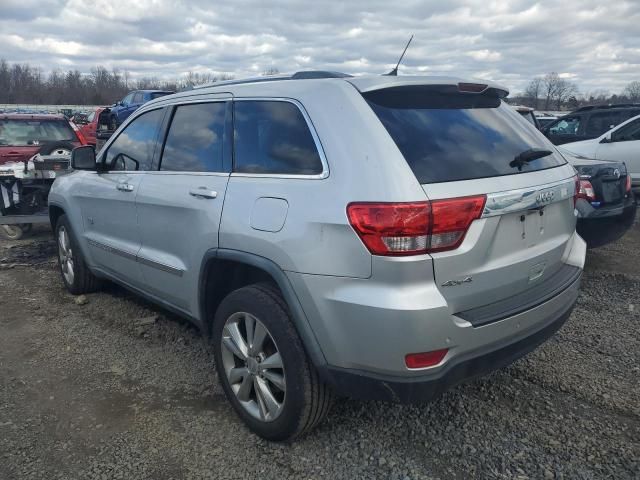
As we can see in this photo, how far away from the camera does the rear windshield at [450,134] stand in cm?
241

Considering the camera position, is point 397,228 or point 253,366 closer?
point 397,228

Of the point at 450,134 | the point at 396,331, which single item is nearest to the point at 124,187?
the point at 450,134

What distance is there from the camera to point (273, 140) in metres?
2.82

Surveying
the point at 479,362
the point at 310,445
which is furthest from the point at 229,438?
the point at 479,362

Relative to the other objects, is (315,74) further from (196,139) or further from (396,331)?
(396,331)

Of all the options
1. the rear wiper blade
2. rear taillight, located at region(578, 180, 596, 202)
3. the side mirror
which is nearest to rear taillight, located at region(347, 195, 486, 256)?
the rear wiper blade

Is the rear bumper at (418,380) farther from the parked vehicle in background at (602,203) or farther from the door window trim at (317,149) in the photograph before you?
the parked vehicle in background at (602,203)

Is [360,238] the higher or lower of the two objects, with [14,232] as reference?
higher

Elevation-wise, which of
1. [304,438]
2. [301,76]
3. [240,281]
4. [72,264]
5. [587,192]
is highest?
[301,76]

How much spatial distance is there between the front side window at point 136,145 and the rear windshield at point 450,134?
1906 millimetres

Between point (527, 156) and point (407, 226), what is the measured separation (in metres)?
1.01

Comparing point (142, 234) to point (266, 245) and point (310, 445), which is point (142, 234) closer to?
point (266, 245)

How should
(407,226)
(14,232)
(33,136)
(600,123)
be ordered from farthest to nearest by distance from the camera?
(600,123) < (33,136) < (14,232) < (407,226)

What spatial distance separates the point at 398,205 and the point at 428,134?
512 millimetres
